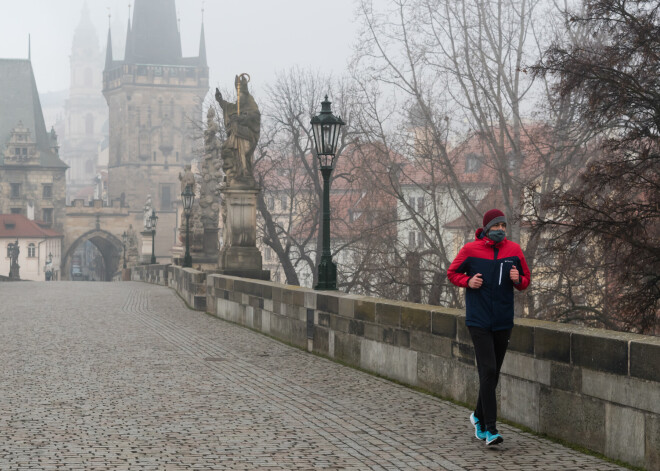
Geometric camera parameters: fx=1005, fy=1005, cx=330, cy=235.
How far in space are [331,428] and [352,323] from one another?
3500 mm

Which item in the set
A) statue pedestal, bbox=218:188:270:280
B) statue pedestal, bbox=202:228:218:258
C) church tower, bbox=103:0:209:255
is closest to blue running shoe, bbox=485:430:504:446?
statue pedestal, bbox=218:188:270:280

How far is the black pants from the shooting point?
A: 6.57 metres

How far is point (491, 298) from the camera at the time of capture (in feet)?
21.7

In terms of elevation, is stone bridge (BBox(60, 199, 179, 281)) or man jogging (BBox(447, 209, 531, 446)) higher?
stone bridge (BBox(60, 199, 179, 281))

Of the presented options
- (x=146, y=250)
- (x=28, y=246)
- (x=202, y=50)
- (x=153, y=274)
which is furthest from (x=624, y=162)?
(x=202, y=50)

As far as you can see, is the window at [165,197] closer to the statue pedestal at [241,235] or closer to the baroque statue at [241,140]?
the statue pedestal at [241,235]

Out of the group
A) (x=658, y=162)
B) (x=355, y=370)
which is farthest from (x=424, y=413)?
(x=658, y=162)

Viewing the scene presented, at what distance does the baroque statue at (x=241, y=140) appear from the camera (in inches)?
800

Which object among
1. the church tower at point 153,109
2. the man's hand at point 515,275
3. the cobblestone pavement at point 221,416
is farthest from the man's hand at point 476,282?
the church tower at point 153,109

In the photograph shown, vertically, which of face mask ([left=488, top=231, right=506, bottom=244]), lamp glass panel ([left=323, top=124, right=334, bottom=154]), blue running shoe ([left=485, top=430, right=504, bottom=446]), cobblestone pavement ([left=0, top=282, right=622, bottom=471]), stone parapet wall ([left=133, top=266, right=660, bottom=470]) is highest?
lamp glass panel ([left=323, top=124, right=334, bottom=154])

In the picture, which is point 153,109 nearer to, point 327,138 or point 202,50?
point 202,50

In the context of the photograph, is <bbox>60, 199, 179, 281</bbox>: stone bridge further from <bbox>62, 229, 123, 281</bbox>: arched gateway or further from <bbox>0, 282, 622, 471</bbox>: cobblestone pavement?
<bbox>0, 282, 622, 471</bbox>: cobblestone pavement

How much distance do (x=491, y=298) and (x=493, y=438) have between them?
0.91 m

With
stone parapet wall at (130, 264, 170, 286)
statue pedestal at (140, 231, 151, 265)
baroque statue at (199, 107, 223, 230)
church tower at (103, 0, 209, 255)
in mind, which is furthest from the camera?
church tower at (103, 0, 209, 255)
